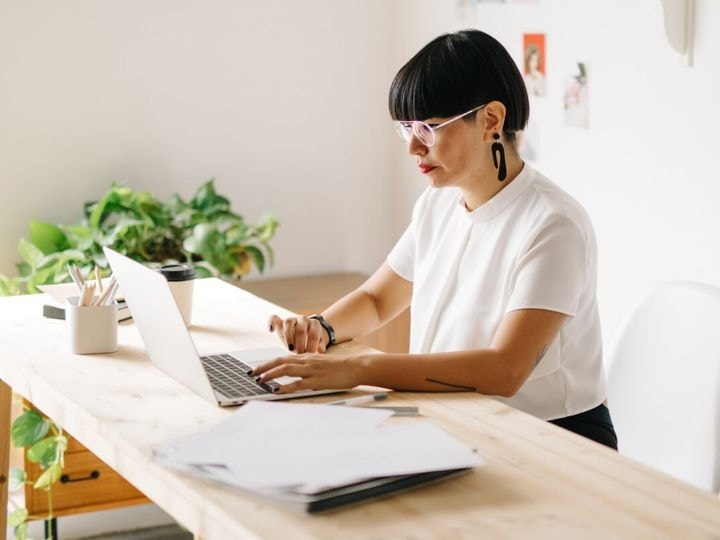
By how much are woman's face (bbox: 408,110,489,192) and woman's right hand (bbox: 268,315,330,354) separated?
32 cm

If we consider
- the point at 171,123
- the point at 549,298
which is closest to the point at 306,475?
the point at 549,298

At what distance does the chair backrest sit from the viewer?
1.87 m

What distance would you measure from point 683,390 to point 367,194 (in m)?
2.04

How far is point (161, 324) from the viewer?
5.42 feet

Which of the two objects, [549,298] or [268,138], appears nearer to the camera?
[549,298]

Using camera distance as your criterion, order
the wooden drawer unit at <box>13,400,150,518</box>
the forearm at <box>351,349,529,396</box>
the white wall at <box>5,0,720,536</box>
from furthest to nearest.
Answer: the wooden drawer unit at <box>13,400,150,518</box> → the white wall at <box>5,0,720,536</box> → the forearm at <box>351,349,529,396</box>

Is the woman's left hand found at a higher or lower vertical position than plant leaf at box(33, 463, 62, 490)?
higher

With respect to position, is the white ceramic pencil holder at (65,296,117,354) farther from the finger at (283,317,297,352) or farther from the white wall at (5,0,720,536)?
the white wall at (5,0,720,536)

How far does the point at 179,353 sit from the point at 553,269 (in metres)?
0.60

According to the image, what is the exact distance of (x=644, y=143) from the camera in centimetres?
267

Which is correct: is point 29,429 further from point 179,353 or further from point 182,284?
point 179,353

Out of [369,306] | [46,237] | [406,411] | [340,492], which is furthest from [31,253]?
[340,492]

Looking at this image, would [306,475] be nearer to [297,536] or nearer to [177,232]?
[297,536]

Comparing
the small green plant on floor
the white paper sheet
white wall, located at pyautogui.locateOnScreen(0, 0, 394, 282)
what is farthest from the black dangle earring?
white wall, located at pyautogui.locateOnScreen(0, 0, 394, 282)
